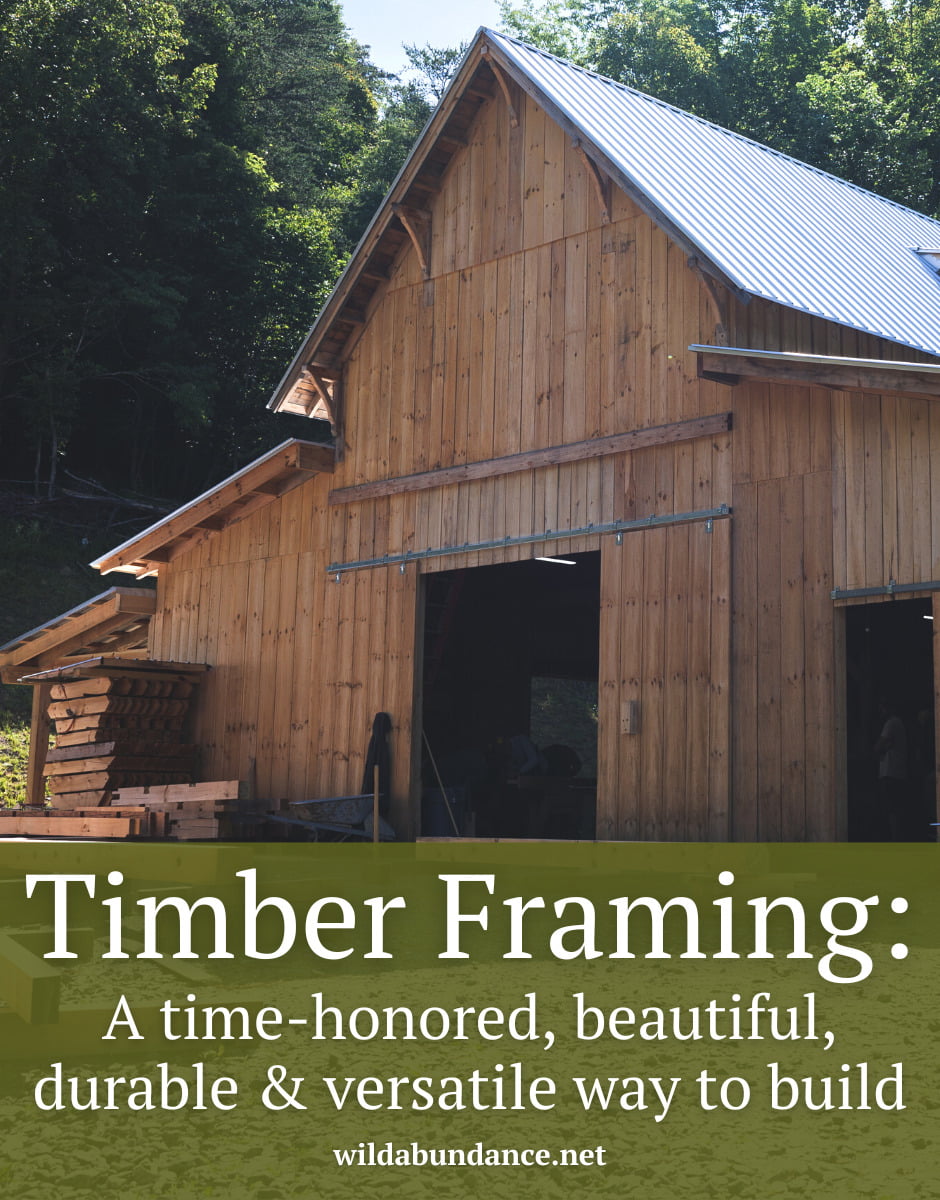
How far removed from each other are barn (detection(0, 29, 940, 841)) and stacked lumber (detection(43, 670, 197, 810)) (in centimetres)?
34

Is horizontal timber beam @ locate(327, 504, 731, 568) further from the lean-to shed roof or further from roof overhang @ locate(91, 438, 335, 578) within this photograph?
the lean-to shed roof

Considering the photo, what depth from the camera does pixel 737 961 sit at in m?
9.24

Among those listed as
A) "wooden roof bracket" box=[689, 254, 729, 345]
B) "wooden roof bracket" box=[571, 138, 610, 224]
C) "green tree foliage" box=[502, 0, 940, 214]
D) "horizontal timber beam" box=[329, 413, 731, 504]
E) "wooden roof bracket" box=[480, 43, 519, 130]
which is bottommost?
"horizontal timber beam" box=[329, 413, 731, 504]

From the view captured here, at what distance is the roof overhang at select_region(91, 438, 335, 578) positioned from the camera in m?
17.6

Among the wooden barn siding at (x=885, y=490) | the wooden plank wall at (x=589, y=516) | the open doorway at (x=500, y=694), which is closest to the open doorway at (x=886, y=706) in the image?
the open doorway at (x=500, y=694)

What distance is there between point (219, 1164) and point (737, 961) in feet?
15.6

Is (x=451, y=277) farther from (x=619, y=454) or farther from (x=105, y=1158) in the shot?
(x=105, y=1158)

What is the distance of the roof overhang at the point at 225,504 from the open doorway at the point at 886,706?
23.7 ft

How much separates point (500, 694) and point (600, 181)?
8929 millimetres

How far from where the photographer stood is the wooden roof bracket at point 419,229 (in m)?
16.8

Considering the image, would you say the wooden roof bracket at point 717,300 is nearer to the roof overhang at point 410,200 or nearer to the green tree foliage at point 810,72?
the roof overhang at point 410,200

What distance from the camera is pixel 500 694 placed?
2144 centimetres

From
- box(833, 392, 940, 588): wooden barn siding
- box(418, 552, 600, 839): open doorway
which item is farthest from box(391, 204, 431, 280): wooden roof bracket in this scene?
box(833, 392, 940, 588): wooden barn siding

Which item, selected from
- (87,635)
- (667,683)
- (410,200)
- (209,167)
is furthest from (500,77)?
(209,167)
